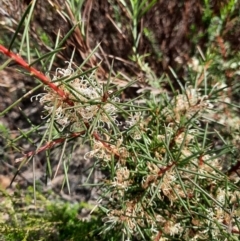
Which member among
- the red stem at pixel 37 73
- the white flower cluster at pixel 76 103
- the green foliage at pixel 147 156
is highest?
the red stem at pixel 37 73

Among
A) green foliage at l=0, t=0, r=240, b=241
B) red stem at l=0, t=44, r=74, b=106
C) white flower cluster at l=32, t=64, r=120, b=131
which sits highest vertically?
red stem at l=0, t=44, r=74, b=106

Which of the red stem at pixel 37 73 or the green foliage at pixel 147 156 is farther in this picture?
the green foliage at pixel 147 156

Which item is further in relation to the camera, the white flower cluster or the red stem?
the white flower cluster

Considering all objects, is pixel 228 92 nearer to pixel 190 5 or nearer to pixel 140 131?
pixel 190 5

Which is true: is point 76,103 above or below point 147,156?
above

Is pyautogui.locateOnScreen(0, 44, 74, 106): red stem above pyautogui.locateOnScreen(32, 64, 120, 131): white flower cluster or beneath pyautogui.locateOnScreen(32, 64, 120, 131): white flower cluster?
above

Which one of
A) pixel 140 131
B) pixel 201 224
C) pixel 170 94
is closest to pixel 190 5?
pixel 170 94

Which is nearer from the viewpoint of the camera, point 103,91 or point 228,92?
point 103,91

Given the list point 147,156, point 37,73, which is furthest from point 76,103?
point 147,156

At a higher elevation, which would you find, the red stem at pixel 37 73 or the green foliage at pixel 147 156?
the red stem at pixel 37 73

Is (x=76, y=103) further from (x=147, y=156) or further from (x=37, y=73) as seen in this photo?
(x=147, y=156)

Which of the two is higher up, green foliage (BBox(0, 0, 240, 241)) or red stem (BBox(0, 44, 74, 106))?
red stem (BBox(0, 44, 74, 106))
